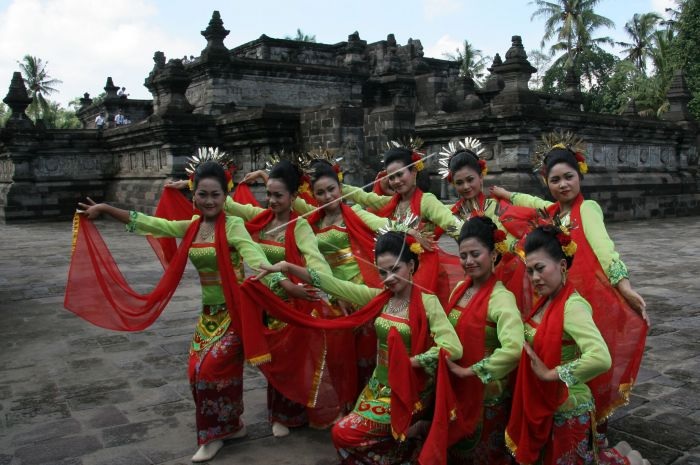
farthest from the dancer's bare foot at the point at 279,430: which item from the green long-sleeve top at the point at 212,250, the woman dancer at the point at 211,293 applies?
the green long-sleeve top at the point at 212,250

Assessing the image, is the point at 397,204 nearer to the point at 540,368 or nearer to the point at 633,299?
the point at 633,299

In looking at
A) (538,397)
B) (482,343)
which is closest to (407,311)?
(482,343)

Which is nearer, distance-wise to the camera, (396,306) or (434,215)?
(396,306)

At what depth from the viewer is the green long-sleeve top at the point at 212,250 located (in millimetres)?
4086

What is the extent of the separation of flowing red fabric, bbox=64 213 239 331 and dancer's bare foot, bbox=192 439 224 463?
920mm

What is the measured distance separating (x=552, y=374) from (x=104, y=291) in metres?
2.96

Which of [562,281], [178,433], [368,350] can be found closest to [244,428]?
[178,433]

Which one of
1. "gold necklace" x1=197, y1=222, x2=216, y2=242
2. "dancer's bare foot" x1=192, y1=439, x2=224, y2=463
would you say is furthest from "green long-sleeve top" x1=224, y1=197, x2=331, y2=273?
"dancer's bare foot" x1=192, y1=439, x2=224, y2=463

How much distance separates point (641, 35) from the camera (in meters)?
38.2

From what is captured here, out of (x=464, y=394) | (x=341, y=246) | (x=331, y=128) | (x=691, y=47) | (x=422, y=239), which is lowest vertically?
(x=464, y=394)

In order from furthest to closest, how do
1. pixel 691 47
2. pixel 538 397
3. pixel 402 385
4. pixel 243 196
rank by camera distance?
1. pixel 691 47
2. pixel 243 196
3. pixel 402 385
4. pixel 538 397

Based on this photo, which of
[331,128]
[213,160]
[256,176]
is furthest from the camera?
[331,128]

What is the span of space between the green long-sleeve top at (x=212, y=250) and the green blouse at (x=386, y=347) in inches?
20.4

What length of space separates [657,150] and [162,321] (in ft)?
52.9
